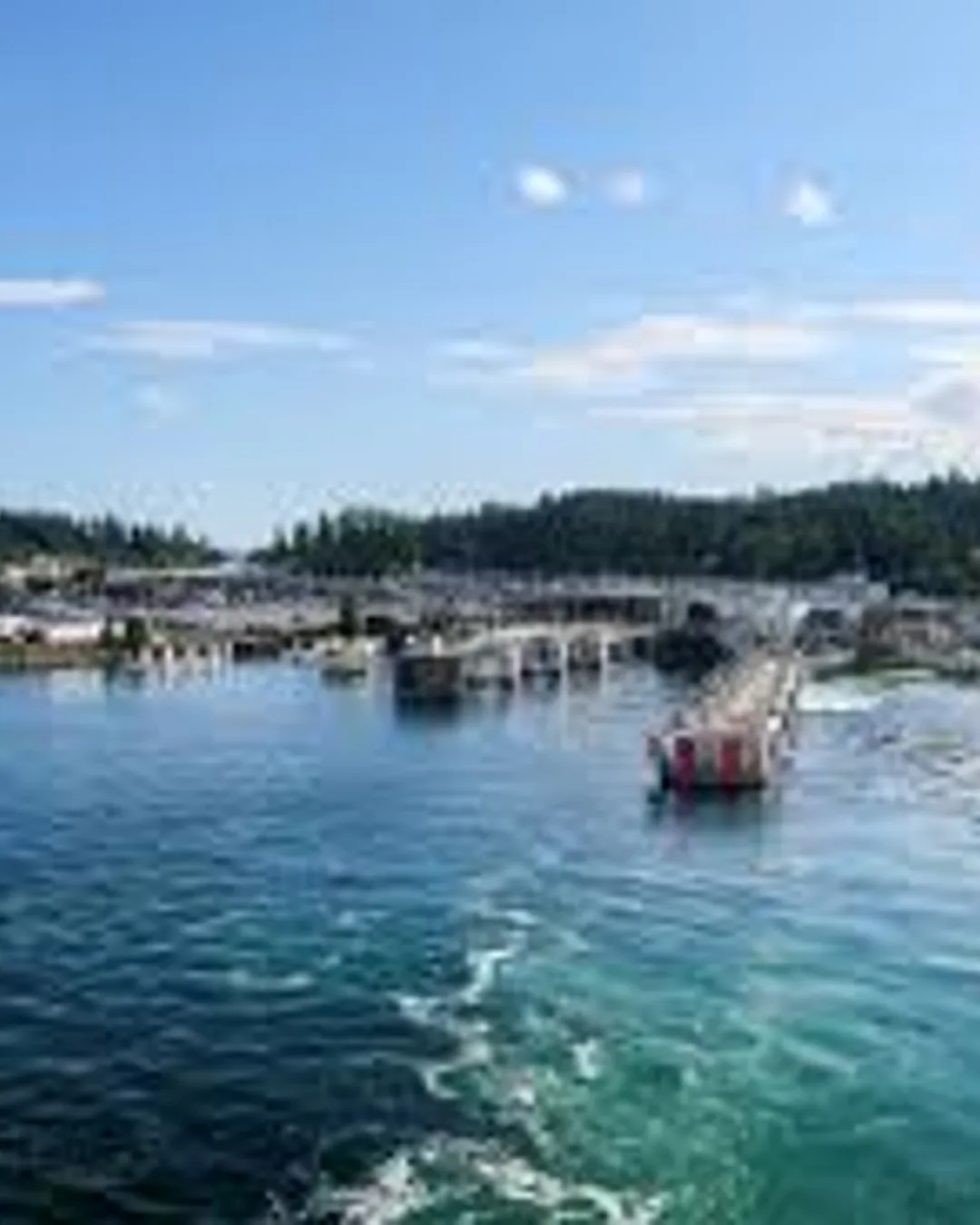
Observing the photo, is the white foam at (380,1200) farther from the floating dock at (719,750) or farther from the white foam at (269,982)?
the floating dock at (719,750)

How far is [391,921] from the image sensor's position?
278 ft

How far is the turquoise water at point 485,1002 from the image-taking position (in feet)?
177

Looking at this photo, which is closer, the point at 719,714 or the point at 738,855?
the point at 738,855

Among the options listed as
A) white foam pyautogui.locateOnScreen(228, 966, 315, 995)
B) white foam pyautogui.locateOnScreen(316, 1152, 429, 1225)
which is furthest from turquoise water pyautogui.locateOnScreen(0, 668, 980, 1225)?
white foam pyautogui.locateOnScreen(228, 966, 315, 995)

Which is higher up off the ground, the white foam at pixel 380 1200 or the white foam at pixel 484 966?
the white foam at pixel 484 966

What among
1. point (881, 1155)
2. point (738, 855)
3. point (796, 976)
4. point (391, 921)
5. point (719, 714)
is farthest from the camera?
point (719, 714)

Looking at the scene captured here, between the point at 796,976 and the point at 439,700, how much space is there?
123 m

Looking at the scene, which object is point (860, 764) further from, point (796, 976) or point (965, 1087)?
point (965, 1087)

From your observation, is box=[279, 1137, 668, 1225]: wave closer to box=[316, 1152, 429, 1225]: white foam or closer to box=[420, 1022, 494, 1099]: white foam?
box=[316, 1152, 429, 1225]: white foam

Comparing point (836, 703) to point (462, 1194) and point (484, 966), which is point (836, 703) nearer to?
point (484, 966)

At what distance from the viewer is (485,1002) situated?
70750 mm

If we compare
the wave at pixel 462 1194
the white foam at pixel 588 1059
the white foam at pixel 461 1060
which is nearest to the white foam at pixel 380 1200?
the wave at pixel 462 1194

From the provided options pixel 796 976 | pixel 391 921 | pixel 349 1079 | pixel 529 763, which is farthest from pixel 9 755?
pixel 349 1079

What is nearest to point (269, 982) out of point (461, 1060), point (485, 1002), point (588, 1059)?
point (485, 1002)
